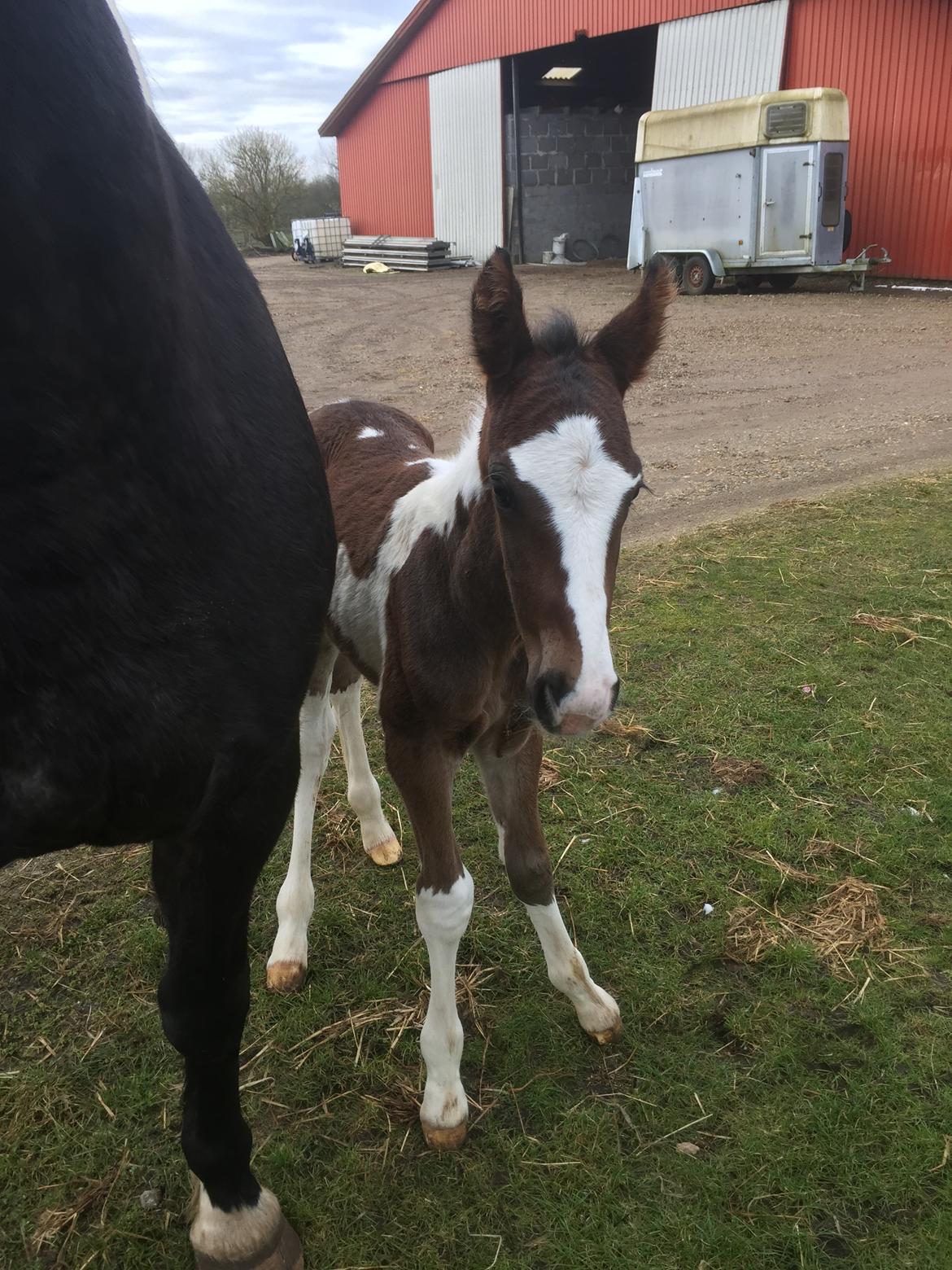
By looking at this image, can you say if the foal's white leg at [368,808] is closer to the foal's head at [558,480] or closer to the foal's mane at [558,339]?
the foal's head at [558,480]

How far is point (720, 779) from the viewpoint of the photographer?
3.37 meters

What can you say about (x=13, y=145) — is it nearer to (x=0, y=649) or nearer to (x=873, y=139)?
(x=0, y=649)

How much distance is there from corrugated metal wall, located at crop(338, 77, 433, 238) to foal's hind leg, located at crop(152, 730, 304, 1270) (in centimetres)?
2401

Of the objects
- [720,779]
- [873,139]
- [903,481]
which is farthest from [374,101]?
[720,779]

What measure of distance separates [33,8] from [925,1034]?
2699mm

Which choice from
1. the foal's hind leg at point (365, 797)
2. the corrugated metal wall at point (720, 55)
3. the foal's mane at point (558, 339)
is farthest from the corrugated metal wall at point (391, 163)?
the foal's mane at point (558, 339)

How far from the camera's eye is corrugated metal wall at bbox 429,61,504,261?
20.8 metres

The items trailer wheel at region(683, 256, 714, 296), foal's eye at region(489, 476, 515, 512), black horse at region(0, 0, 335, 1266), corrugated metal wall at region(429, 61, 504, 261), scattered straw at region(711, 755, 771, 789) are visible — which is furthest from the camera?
corrugated metal wall at region(429, 61, 504, 261)

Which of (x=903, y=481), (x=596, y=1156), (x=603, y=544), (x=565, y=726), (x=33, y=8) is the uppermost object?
(x=33, y=8)

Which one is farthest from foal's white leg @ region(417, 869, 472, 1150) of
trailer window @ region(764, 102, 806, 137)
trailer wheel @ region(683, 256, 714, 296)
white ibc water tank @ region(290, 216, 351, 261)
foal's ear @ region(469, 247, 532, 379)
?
white ibc water tank @ region(290, 216, 351, 261)

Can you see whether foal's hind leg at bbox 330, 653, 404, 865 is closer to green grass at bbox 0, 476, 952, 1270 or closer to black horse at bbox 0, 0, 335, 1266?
green grass at bbox 0, 476, 952, 1270

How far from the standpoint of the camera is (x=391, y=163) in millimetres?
23812

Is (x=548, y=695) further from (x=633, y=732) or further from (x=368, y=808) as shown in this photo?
(x=633, y=732)

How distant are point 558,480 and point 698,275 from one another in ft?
53.6
